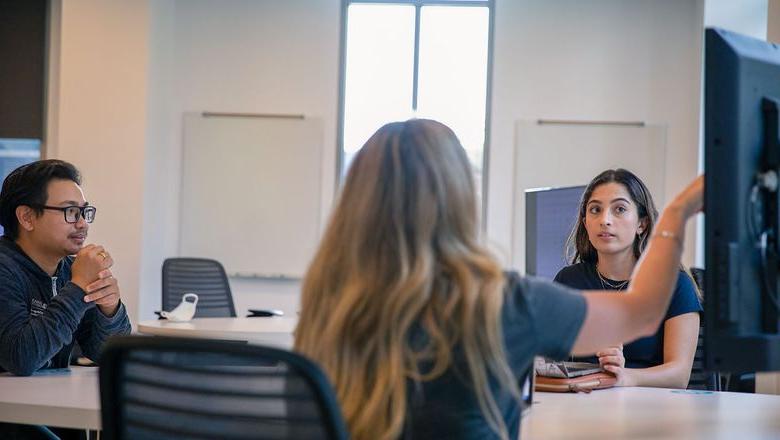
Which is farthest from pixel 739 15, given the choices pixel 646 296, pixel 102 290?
pixel 646 296

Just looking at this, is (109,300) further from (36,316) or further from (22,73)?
(22,73)

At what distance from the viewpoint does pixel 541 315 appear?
146 cm

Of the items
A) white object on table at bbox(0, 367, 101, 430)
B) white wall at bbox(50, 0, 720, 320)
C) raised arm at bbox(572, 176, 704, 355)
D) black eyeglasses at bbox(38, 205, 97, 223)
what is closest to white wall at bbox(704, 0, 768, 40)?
white wall at bbox(50, 0, 720, 320)

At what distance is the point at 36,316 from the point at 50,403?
21.8 inches

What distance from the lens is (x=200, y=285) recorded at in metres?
6.04

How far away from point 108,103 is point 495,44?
280cm

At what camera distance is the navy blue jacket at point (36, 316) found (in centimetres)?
253

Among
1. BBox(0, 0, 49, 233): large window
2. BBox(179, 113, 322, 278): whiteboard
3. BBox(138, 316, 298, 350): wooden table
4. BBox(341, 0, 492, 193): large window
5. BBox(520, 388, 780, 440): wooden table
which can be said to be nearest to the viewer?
BBox(520, 388, 780, 440): wooden table

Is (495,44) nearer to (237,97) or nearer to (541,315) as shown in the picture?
(237,97)

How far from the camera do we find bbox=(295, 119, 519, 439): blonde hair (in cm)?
137

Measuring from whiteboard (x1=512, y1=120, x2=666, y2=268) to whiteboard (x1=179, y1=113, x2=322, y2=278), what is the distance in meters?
1.52

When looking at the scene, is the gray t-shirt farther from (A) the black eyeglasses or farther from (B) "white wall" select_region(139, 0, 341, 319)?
(B) "white wall" select_region(139, 0, 341, 319)

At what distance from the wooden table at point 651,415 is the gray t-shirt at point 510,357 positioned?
53 cm

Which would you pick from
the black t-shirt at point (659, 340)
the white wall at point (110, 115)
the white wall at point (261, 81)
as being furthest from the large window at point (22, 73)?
the black t-shirt at point (659, 340)
